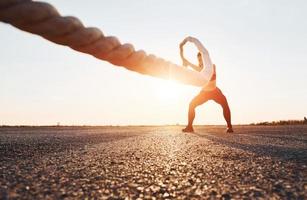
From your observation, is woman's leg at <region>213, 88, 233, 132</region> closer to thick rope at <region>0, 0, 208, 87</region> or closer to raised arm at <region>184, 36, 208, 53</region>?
raised arm at <region>184, 36, 208, 53</region>

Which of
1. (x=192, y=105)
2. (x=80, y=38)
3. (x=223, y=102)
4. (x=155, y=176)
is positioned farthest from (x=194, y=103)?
(x=80, y=38)

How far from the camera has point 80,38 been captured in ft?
6.33

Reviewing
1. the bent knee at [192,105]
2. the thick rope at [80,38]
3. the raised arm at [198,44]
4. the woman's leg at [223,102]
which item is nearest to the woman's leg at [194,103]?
the bent knee at [192,105]

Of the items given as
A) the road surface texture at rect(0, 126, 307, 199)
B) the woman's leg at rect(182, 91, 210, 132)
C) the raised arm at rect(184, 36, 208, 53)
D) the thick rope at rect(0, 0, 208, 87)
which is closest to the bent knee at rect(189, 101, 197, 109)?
the woman's leg at rect(182, 91, 210, 132)

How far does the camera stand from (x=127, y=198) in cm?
311

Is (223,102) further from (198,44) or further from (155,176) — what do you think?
(198,44)

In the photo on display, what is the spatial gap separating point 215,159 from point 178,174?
1.27 m

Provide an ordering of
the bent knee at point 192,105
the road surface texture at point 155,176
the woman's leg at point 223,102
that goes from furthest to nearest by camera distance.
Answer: the bent knee at point 192,105 → the woman's leg at point 223,102 → the road surface texture at point 155,176

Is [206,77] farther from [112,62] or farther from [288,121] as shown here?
[288,121]

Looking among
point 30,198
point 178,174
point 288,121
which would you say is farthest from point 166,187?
point 288,121

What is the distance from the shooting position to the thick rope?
1734mm

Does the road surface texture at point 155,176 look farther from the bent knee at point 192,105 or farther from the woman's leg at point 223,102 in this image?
the bent knee at point 192,105

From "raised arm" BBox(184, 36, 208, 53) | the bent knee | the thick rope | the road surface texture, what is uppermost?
the bent knee

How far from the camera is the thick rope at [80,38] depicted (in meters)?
1.73
